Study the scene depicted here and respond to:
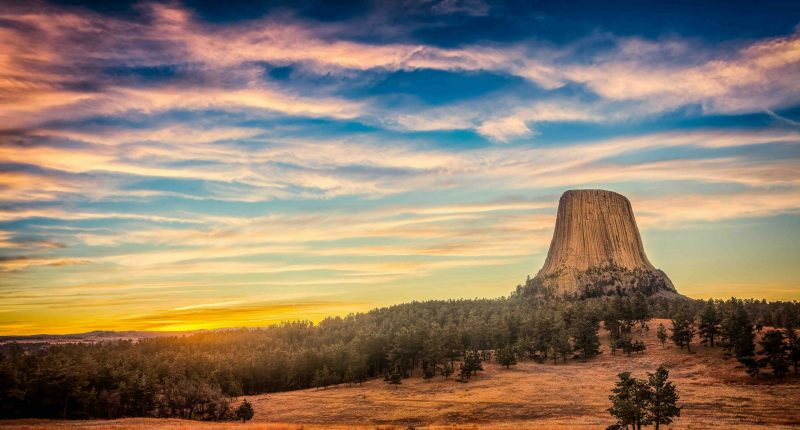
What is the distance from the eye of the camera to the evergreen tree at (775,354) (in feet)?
282

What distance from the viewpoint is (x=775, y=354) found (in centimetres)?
8725

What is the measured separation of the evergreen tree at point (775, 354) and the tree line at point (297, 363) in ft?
50.2

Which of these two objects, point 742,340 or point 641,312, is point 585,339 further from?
point 742,340

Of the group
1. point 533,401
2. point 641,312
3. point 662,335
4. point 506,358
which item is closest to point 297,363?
point 506,358

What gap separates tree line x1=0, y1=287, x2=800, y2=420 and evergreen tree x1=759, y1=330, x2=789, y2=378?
15.3 m

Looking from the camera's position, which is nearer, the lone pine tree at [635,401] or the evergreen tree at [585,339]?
the lone pine tree at [635,401]

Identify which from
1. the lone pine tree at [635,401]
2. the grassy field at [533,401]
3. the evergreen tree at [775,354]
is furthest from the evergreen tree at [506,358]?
the lone pine tree at [635,401]

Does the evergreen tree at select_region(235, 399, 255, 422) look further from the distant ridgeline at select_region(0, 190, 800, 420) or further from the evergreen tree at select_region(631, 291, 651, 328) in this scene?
the evergreen tree at select_region(631, 291, 651, 328)

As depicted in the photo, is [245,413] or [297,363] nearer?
[245,413]

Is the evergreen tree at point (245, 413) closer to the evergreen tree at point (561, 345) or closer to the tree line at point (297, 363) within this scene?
the tree line at point (297, 363)

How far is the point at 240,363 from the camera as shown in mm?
144375

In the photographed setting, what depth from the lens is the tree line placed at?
310ft

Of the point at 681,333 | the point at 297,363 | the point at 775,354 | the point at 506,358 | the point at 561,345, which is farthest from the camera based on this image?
the point at 297,363

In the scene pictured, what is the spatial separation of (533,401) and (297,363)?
2984 inches
